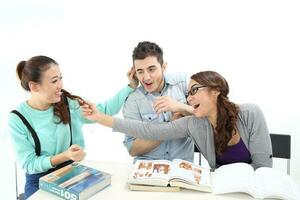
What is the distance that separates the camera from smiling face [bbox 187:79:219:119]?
1.86 m

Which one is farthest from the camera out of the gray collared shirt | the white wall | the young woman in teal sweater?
the white wall

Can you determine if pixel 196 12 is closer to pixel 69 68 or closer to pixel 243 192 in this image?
pixel 69 68

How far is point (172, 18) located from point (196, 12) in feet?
0.71

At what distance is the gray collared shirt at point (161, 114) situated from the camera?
7.04 ft

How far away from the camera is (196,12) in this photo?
280cm

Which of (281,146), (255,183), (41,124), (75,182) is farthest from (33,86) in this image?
(281,146)

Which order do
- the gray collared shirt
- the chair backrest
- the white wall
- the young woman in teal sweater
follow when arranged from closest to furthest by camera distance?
1. the young woman in teal sweater
2. the gray collared shirt
3. the chair backrest
4. the white wall

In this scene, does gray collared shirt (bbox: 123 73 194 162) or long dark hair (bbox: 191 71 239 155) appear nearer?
long dark hair (bbox: 191 71 239 155)

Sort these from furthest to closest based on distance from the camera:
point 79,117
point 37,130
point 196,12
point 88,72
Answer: point 88,72
point 196,12
point 79,117
point 37,130

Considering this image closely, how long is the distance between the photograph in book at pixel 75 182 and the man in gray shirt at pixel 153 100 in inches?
20.5

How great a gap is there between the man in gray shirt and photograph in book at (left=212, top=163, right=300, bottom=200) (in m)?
0.49

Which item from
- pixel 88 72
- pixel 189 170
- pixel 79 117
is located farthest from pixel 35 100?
pixel 88 72

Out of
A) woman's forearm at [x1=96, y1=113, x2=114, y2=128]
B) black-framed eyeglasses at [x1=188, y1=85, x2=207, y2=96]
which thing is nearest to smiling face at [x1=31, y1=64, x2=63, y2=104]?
woman's forearm at [x1=96, y1=113, x2=114, y2=128]

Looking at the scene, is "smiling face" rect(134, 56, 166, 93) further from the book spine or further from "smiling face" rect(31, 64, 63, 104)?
the book spine
